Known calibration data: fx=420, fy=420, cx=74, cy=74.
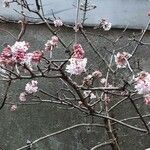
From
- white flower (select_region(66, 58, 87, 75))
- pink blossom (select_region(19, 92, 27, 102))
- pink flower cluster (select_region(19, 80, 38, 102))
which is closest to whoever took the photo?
white flower (select_region(66, 58, 87, 75))

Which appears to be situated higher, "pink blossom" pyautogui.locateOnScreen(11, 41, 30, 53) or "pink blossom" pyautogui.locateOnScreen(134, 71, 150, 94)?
"pink blossom" pyautogui.locateOnScreen(11, 41, 30, 53)

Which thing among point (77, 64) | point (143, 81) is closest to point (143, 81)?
point (143, 81)

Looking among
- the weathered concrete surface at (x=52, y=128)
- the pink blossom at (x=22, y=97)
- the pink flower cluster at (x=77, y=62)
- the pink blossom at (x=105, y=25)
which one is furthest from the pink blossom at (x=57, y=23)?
the pink flower cluster at (x=77, y=62)

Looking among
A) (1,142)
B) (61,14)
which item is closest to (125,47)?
(61,14)

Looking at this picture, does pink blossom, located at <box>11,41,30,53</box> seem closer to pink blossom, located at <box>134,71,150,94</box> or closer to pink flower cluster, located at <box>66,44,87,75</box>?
pink flower cluster, located at <box>66,44,87,75</box>

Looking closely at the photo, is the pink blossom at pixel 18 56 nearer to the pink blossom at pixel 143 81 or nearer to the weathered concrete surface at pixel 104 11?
the pink blossom at pixel 143 81

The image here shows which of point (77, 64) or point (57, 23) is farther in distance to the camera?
point (57, 23)

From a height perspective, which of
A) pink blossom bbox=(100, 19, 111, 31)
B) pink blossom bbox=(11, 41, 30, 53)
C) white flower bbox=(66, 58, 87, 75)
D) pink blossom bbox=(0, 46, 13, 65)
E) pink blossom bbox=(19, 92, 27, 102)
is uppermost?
pink blossom bbox=(100, 19, 111, 31)

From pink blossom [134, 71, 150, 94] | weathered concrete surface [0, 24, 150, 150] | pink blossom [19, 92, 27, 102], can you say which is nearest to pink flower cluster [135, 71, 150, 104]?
pink blossom [134, 71, 150, 94]

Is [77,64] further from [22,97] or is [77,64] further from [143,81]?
[22,97]
